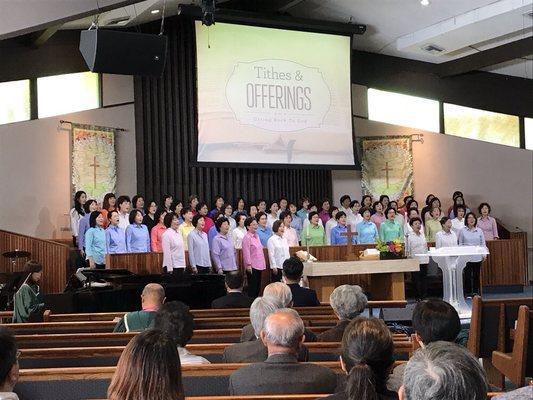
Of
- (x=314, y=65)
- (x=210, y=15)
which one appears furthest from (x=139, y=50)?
(x=314, y=65)

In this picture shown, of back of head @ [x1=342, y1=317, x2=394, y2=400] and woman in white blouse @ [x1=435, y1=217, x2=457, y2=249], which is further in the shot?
woman in white blouse @ [x1=435, y1=217, x2=457, y2=249]

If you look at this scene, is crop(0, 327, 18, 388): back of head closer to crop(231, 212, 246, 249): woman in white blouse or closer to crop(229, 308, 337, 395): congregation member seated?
crop(229, 308, 337, 395): congregation member seated

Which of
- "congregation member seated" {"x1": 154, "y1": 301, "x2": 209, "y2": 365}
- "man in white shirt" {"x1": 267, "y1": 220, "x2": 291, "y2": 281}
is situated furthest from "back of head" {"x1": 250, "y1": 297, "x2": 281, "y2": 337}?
"man in white shirt" {"x1": 267, "y1": 220, "x2": 291, "y2": 281}

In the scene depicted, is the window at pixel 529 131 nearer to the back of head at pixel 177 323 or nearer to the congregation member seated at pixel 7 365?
the back of head at pixel 177 323

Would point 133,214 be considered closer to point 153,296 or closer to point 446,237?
point 446,237

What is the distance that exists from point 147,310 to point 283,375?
1991 mm

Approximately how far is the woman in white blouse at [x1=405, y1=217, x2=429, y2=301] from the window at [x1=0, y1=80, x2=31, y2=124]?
18.8 feet

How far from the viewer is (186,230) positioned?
11555 millimetres

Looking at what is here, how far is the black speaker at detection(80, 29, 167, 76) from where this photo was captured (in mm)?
8320

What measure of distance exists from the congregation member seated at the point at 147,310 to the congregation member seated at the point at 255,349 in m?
0.96

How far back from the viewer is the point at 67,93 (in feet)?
42.7

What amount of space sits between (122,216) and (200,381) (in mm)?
7830

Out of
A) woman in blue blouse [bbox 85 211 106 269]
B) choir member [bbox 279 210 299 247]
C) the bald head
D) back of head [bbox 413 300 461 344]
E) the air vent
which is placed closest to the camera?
back of head [bbox 413 300 461 344]

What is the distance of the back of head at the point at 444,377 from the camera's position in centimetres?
177
